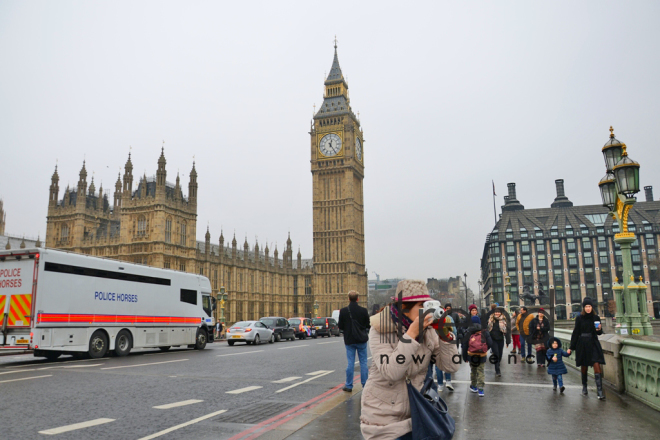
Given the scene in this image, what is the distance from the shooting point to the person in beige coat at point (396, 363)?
3.07 meters

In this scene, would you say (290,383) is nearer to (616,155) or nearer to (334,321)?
(616,155)

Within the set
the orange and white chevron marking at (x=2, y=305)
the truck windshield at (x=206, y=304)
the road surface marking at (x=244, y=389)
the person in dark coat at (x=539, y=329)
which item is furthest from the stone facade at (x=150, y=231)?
the person in dark coat at (x=539, y=329)

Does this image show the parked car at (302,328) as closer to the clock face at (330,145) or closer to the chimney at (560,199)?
the clock face at (330,145)

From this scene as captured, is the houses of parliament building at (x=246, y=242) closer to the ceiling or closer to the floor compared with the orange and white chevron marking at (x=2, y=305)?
closer to the ceiling

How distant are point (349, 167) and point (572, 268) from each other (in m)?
49.5

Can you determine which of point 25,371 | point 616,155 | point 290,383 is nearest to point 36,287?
point 25,371

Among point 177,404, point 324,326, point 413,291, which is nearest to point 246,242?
point 324,326

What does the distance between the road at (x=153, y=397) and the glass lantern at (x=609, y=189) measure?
7.89 meters

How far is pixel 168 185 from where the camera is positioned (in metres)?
60.2

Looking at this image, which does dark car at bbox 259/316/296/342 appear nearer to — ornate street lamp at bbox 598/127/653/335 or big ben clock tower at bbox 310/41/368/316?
ornate street lamp at bbox 598/127/653/335

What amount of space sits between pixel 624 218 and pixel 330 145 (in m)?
80.1

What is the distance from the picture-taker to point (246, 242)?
78375mm

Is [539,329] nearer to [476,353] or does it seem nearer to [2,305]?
[476,353]

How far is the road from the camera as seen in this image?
656cm
